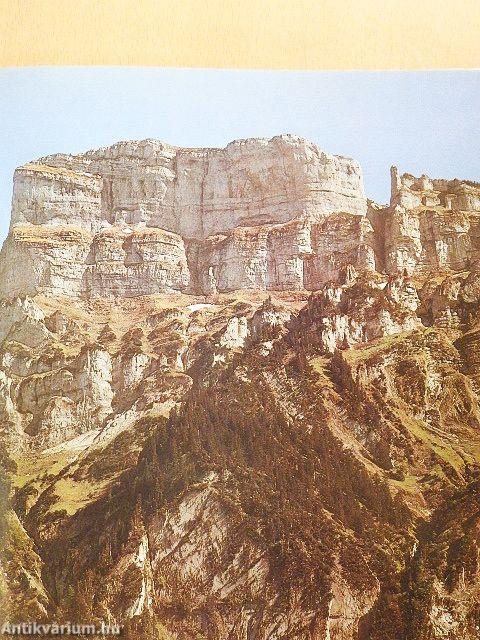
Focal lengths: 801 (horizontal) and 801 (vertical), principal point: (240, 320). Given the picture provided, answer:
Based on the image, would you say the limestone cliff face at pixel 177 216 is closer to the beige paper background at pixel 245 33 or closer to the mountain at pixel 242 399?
the mountain at pixel 242 399

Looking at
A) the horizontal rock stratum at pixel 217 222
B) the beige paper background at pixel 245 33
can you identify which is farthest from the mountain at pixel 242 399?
the beige paper background at pixel 245 33

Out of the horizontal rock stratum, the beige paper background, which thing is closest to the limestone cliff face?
the horizontal rock stratum

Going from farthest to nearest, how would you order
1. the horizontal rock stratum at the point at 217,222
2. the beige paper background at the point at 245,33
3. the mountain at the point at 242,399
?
the horizontal rock stratum at the point at 217,222 < the beige paper background at the point at 245,33 < the mountain at the point at 242,399

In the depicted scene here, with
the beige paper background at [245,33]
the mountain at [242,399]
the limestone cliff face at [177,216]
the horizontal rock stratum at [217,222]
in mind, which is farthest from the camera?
the limestone cliff face at [177,216]

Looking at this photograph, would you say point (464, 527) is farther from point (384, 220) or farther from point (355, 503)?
point (384, 220)

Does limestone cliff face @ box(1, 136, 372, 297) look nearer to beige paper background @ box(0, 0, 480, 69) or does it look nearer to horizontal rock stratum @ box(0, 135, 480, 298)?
horizontal rock stratum @ box(0, 135, 480, 298)

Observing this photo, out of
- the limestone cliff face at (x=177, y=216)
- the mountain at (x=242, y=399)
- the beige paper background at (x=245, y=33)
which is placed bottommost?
the mountain at (x=242, y=399)

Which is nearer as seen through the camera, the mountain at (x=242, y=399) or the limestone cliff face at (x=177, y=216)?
the mountain at (x=242, y=399)
